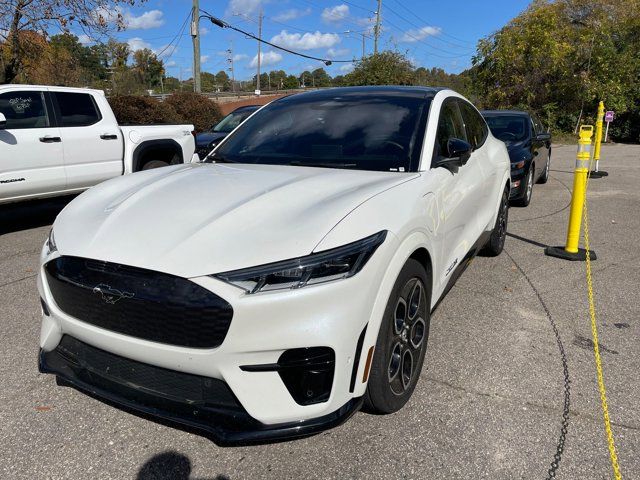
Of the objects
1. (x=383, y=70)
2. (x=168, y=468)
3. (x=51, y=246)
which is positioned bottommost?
(x=168, y=468)

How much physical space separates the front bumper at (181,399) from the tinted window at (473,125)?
3034 mm

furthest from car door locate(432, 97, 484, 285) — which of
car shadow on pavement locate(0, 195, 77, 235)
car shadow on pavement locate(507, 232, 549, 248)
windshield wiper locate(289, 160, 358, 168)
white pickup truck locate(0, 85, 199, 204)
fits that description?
car shadow on pavement locate(0, 195, 77, 235)

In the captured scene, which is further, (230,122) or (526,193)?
(230,122)

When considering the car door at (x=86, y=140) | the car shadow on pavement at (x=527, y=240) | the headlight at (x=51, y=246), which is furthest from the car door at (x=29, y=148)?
the car shadow on pavement at (x=527, y=240)

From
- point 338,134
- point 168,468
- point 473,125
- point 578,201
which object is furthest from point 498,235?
point 168,468

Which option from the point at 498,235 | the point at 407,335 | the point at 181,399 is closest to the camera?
the point at 181,399

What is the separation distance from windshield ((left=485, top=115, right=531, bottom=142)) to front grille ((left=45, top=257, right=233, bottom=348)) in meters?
7.66

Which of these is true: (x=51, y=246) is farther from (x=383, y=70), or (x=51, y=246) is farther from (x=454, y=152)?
(x=383, y=70)

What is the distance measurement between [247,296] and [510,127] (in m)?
8.30

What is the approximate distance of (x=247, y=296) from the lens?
204 cm

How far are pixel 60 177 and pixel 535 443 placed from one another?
6.54m

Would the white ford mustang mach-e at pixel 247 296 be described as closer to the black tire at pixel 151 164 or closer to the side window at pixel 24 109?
the side window at pixel 24 109

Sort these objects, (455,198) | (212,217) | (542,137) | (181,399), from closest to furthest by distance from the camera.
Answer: (181,399) < (212,217) < (455,198) < (542,137)

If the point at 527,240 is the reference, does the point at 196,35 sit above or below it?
above
